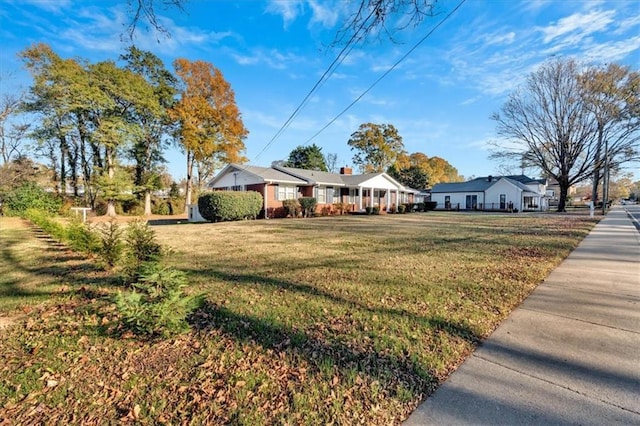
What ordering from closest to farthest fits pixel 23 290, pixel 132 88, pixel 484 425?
pixel 484 425 → pixel 23 290 → pixel 132 88

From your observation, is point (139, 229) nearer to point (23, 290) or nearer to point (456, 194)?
point (23, 290)

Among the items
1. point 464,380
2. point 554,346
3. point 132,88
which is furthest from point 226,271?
point 132,88

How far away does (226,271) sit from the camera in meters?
5.74

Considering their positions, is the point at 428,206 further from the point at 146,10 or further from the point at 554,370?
the point at 146,10

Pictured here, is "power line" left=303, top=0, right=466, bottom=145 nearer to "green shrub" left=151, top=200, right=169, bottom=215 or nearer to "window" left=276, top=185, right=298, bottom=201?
"window" left=276, top=185, right=298, bottom=201

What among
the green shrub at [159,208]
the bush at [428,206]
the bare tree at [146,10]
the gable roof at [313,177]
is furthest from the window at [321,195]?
the bare tree at [146,10]

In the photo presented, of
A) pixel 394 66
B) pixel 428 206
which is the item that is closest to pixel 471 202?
pixel 428 206

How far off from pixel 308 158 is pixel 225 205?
2898 cm

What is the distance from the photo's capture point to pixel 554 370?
8.18 ft

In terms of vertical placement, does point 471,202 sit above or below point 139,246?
above

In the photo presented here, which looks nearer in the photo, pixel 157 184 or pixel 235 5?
pixel 235 5

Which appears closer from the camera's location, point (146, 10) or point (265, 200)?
point (146, 10)

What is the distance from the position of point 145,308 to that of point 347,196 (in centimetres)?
2565

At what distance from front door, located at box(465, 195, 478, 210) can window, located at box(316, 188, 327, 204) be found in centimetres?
2570
